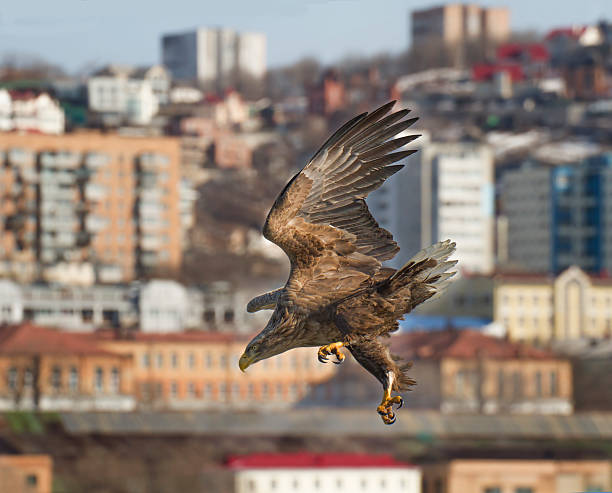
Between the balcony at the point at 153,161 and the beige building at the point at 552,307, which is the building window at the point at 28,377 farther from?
the balcony at the point at 153,161

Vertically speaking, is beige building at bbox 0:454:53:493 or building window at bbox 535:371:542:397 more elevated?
building window at bbox 535:371:542:397

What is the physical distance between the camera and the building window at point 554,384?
58.7 meters

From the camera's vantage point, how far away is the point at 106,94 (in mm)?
86062

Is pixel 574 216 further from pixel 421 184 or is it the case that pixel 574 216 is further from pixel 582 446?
pixel 582 446

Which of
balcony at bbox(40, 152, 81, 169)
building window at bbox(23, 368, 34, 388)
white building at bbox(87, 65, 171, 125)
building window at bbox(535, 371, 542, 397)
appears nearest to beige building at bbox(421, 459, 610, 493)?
building window at bbox(535, 371, 542, 397)

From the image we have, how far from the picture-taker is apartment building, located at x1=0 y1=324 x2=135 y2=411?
185ft

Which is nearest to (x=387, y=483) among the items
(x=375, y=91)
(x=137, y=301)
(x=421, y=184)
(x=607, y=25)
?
(x=137, y=301)

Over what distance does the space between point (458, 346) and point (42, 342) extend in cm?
1229

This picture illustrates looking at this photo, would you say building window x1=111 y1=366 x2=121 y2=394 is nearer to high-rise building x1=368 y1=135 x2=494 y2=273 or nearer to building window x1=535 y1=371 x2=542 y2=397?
building window x1=535 y1=371 x2=542 y2=397

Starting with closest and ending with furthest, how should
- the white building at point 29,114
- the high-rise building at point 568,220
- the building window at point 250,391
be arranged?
the building window at point 250,391 → the white building at point 29,114 → the high-rise building at point 568,220

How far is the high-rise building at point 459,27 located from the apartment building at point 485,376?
211 ft

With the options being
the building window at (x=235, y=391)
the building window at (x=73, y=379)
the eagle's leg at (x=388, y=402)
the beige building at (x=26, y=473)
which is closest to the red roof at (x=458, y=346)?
the building window at (x=235, y=391)

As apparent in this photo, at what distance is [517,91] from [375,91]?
306 inches

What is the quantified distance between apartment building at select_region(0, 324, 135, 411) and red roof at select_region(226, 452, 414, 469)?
22.3 feet
